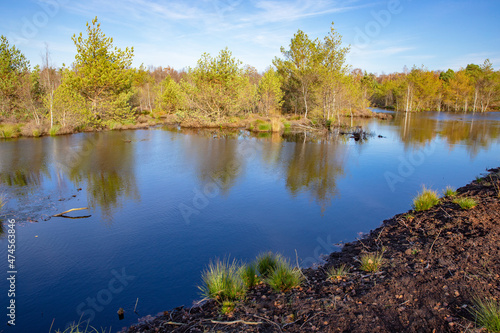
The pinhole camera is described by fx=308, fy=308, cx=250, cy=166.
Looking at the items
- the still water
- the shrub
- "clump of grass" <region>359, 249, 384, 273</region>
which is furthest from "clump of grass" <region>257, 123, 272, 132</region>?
"clump of grass" <region>359, 249, 384, 273</region>

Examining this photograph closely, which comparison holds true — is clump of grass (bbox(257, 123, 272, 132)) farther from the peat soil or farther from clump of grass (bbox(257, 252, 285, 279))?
clump of grass (bbox(257, 252, 285, 279))

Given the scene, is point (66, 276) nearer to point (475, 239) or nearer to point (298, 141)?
point (475, 239)

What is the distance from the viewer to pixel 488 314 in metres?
3.53

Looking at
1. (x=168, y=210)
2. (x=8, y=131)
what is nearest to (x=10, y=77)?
(x=8, y=131)

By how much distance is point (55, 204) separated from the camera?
34.5 ft

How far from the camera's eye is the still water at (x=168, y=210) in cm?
608

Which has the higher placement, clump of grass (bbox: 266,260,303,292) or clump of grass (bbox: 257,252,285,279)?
clump of grass (bbox: 266,260,303,292)

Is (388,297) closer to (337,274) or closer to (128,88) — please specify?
(337,274)

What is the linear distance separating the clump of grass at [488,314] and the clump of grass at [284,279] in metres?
2.60

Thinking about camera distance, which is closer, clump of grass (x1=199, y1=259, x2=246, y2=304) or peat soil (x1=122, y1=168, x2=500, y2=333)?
peat soil (x1=122, y1=168, x2=500, y2=333)

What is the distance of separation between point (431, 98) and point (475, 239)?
7829 cm

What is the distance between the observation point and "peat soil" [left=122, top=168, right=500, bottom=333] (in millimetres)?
3989

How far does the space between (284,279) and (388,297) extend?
1.75 m

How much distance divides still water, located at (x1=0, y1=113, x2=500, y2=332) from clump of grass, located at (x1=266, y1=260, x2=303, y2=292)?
59.5 inches
